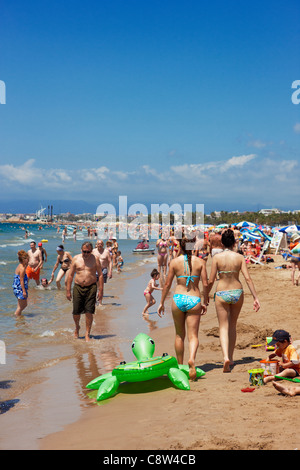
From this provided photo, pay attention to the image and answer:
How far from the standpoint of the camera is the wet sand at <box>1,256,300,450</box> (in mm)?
3488

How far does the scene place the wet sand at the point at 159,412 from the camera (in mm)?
3488

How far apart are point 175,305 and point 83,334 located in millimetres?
4069

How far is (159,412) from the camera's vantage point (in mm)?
4199

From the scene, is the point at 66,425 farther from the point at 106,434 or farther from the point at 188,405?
the point at 188,405

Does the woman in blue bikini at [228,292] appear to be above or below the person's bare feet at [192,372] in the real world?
above

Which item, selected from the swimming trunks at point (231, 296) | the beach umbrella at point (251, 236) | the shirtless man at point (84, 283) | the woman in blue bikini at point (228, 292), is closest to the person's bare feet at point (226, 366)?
the woman in blue bikini at point (228, 292)

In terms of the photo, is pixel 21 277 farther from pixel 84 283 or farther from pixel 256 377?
pixel 256 377

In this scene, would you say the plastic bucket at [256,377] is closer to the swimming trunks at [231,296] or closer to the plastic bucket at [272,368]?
the plastic bucket at [272,368]

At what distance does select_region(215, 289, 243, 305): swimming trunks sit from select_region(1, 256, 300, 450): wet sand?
843 mm

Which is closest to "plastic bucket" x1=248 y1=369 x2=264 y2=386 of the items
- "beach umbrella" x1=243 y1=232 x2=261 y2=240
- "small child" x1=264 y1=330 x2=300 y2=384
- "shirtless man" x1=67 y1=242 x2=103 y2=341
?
"small child" x1=264 y1=330 x2=300 y2=384

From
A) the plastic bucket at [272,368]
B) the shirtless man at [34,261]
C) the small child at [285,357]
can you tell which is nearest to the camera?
the small child at [285,357]

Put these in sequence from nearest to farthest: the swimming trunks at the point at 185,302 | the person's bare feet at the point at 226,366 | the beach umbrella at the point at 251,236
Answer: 1. the swimming trunks at the point at 185,302
2. the person's bare feet at the point at 226,366
3. the beach umbrella at the point at 251,236

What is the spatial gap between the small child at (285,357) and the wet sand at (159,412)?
25cm
